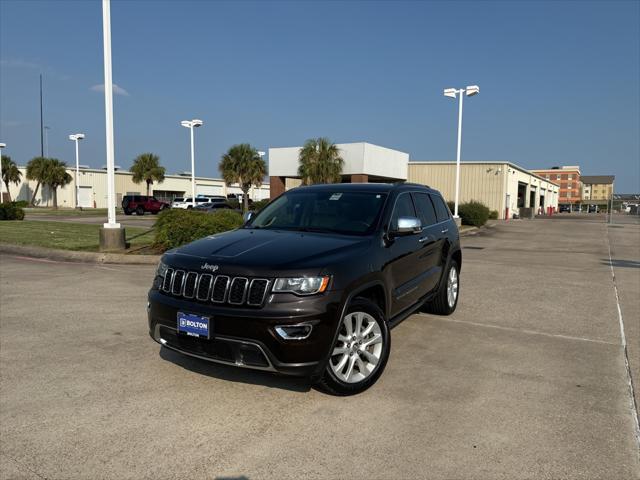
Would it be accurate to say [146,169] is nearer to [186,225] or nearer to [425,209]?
[186,225]

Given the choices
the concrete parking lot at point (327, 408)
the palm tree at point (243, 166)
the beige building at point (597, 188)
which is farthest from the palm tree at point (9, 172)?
the beige building at point (597, 188)

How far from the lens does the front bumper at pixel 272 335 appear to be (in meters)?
3.40

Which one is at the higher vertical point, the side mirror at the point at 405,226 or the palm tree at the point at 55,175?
the palm tree at the point at 55,175

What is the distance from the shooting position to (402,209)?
5.21m

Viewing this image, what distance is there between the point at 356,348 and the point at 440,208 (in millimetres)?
3325

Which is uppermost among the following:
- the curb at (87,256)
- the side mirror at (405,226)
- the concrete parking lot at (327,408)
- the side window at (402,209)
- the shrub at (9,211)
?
the side window at (402,209)

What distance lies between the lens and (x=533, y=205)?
6850cm

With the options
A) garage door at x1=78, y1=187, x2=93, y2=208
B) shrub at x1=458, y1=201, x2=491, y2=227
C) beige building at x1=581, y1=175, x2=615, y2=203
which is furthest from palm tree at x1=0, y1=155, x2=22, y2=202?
beige building at x1=581, y1=175, x2=615, y2=203

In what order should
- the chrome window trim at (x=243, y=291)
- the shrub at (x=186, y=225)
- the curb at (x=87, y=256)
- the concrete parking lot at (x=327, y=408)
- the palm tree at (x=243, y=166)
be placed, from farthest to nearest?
Result: the palm tree at (x=243, y=166), the shrub at (x=186, y=225), the curb at (x=87, y=256), the chrome window trim at (x=243, y=291), the concrete parking lot at (x=327, y=408)

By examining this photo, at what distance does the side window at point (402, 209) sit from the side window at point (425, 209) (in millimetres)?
229

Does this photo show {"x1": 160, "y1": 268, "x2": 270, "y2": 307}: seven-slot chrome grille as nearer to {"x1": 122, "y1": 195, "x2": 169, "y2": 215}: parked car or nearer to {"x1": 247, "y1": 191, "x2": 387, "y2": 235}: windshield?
{"x1": 247, "y1": 191, "x2": 387, "y2": 235}: windshield

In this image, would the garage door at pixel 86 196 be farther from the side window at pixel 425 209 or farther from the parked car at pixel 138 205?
the side window at pixel 425 209

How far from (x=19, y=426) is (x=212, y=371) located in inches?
59.4

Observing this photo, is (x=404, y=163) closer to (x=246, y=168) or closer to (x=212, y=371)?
(x=246, y=168)
